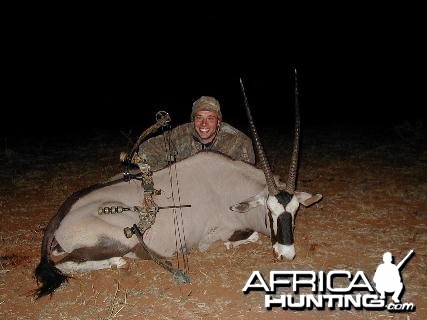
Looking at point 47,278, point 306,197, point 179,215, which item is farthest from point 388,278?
point 47,278

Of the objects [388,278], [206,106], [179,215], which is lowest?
[388,278]

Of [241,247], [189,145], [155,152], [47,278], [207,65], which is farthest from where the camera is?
[207,65]

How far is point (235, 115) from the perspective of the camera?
55.2ft

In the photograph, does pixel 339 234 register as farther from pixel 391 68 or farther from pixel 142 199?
pixel 391 68

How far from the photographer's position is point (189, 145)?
578 cm

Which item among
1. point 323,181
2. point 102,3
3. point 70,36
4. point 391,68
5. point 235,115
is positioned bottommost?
point 323,181

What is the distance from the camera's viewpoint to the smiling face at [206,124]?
18.4ft

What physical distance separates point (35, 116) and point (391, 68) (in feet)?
65.1

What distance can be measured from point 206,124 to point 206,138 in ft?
0.59

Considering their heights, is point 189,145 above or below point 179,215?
above

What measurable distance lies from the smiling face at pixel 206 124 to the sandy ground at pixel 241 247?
57.1 inches

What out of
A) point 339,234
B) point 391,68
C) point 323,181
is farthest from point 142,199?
point 391,68

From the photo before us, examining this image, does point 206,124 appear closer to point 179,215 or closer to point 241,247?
point 179,215

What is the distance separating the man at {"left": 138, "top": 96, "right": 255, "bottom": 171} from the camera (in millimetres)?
5582
